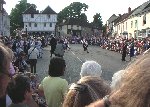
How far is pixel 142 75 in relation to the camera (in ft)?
5.60

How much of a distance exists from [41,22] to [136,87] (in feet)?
451

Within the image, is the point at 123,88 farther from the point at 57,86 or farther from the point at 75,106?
the point at 57,86

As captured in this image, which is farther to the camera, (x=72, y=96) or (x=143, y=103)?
(x=72, y=96)

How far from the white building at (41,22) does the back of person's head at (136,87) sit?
5307 inches

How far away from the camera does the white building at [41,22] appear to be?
13625 cm

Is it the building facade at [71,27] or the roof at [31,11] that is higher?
the roof at [31,11]

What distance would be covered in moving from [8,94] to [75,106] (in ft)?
5.46

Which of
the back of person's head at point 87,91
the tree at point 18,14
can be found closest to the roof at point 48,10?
the tree at point 18,14

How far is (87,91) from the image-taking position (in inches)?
118

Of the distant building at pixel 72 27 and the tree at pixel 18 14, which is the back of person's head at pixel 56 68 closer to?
the tree at pixel 18 14

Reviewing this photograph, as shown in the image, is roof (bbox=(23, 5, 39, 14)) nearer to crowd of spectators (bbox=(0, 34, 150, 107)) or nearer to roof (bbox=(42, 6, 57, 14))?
roof (bbox=(42, 6, 57, 14))

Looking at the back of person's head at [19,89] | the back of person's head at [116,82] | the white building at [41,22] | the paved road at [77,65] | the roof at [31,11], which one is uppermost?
the roof at [31,11]

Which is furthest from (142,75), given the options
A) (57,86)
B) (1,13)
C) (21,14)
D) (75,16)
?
(75,16)

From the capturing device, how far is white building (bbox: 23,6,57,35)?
5364 inches
